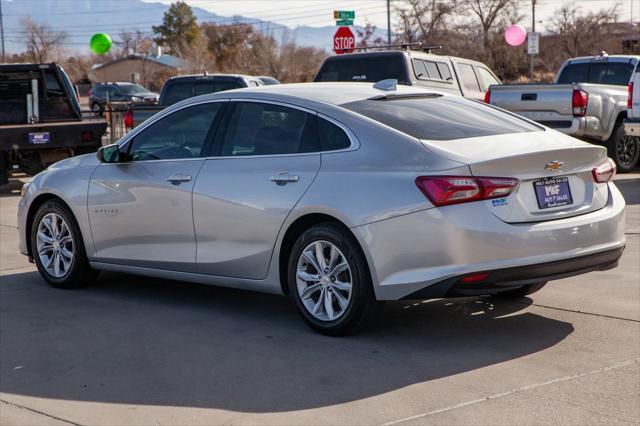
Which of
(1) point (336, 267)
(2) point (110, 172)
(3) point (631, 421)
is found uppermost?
(2) point (110, 172)

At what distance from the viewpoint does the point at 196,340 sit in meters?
6.34

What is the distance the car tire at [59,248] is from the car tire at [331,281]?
2306 millimetres

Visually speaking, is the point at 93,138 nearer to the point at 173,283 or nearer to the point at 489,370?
the point at 173,283

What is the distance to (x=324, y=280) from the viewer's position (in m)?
6.22

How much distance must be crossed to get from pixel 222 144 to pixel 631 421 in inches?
139

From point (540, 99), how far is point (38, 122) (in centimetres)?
796

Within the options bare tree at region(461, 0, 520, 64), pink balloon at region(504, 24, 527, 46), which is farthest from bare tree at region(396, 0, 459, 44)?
pink balloon at region(504, 24, 527, 46)

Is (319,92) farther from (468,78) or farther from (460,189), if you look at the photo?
(468,78)

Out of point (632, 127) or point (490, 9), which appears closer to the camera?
point (632, 127)

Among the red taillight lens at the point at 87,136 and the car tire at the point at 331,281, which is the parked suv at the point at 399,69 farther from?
the car tire at the point at 331,281

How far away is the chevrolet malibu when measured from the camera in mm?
5754

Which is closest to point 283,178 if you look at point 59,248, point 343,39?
point 59,248

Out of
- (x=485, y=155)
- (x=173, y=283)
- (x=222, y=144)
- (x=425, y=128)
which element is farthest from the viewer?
(x=173, y=283)

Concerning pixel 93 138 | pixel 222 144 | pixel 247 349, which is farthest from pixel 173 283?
pixel 93 138
